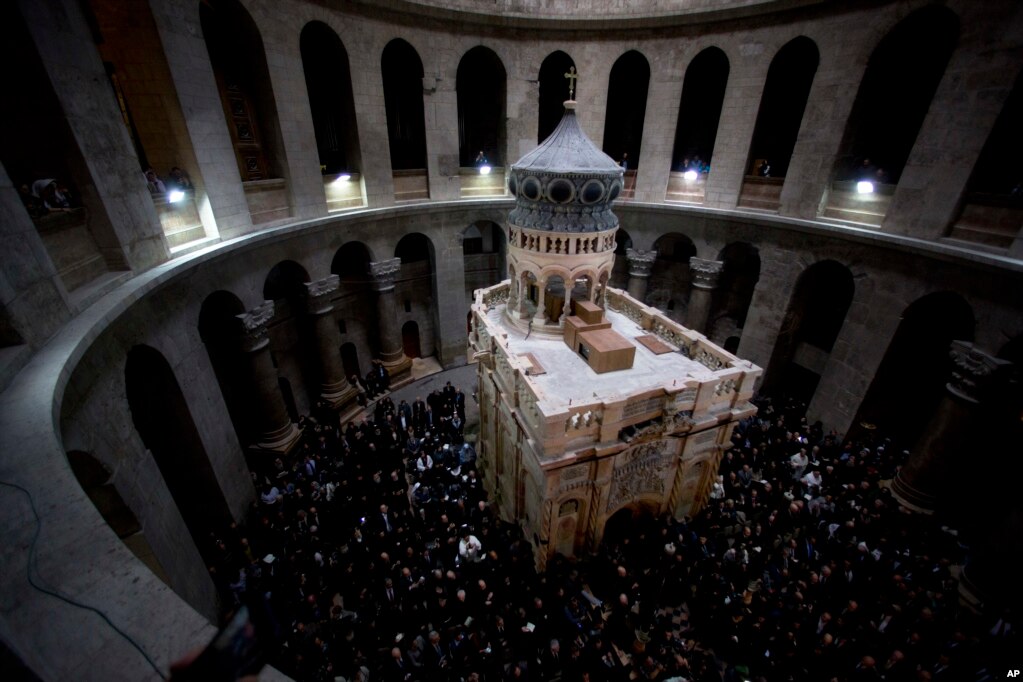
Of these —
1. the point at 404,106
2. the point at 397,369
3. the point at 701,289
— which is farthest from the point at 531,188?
the point at 404,106

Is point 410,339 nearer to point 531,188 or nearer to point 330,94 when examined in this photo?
point 330,94

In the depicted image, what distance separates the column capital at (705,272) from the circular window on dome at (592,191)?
29.4ft

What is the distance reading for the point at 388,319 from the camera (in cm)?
1820

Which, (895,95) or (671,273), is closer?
(895,95)

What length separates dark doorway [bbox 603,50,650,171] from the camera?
1998 cm

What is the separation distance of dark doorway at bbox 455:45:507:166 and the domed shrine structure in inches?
354

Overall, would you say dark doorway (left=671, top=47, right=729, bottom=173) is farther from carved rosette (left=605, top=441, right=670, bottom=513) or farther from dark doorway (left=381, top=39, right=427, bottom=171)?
carved rosette (left=605, top=441, right=670, bottom=513)

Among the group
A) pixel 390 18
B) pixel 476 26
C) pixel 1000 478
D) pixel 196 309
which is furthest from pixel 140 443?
pixel 1000 478

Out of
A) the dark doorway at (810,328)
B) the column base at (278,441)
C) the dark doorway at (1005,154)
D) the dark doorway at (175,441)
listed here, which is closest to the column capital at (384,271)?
the column base at (278,441)

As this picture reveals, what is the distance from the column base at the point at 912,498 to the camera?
39.1ft

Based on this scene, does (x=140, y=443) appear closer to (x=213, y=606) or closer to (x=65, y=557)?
(x=213, y=606)

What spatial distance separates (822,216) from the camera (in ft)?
47.3

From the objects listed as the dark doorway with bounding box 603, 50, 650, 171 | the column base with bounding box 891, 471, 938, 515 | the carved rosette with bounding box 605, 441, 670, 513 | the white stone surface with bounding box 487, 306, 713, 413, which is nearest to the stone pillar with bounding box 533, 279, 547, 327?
the white stone surface with bounding box 487, 306, 713, 413

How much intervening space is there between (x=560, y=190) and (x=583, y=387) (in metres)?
4.54
